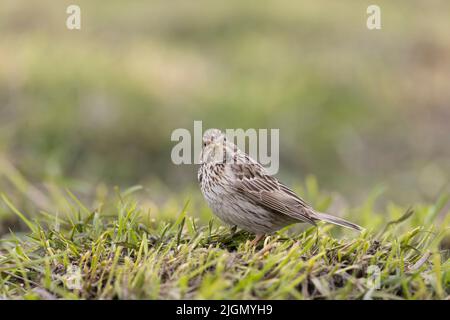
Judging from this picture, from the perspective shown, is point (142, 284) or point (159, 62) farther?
point (159, 62)

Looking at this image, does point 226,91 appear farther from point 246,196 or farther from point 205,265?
point 205,265

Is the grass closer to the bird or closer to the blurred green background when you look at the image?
the bird

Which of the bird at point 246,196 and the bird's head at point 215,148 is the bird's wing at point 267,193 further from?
the bird's head at point 215,148

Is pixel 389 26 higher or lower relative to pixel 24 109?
higher

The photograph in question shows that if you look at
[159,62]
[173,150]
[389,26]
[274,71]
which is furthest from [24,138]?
[389,26]

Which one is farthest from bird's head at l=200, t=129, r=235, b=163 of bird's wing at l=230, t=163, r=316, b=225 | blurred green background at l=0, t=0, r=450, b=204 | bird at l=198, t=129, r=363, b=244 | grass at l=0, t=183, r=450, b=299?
blurred green background at l=0, t=0, r=450, b=204

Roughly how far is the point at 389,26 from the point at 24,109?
760 centimetres

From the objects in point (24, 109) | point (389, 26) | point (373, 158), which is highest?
point (389, 26)

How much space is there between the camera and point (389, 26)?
14516mm

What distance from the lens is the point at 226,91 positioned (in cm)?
1166

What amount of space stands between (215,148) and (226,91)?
5727 mm
